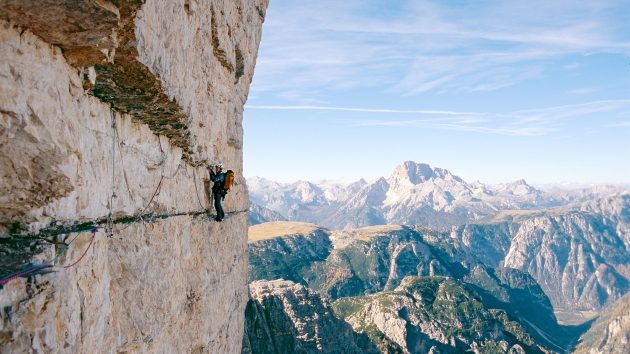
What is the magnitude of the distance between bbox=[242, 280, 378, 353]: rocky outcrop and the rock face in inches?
2634

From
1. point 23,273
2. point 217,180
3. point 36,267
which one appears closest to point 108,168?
point 36,267

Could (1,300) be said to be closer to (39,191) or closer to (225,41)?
(39,191)

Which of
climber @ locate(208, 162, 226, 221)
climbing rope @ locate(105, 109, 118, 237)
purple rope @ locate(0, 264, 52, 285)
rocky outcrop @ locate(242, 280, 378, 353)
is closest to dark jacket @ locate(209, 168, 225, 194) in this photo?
climber @ locate(208, 162, 226, 221)

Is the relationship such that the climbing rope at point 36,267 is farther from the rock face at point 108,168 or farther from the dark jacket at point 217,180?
the dark jacket at point 217,180

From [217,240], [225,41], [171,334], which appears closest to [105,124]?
[171,334]

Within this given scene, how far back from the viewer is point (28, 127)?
5117 mm

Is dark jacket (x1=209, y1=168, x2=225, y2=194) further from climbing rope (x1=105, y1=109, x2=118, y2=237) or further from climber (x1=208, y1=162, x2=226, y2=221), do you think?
climbing rope (x1=105, y1=109, x2=118, y2=237)

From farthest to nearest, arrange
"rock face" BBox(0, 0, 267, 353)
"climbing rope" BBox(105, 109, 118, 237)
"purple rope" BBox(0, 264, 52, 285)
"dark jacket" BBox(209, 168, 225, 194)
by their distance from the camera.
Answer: "dark jacket" BBox(209, 168, 225, 194)
"climbing rope" BBox(105, 109, 118, 237)
"rock face" BBox(0, 0, 267, 353)
"purple rope" BBox(0, 264, 52, 285)

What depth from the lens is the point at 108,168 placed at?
24.3 ft

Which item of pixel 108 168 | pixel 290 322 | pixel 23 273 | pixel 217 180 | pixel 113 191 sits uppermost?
pixel 108 168

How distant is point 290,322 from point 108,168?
82.0 metres

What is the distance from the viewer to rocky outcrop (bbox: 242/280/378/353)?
7850 cm

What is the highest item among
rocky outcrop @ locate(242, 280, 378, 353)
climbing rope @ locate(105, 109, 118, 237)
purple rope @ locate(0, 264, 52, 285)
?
climbing rope @ locate(105, 109, 118, 237)

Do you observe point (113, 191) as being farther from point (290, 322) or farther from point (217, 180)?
point (290, 322)
